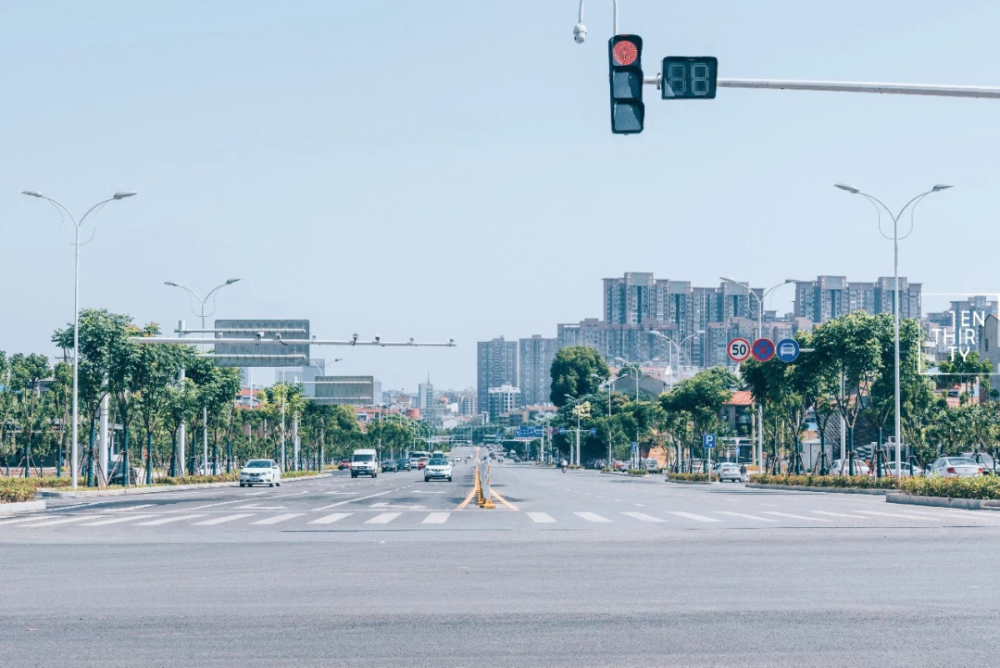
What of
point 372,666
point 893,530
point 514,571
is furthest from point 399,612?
point 893,530

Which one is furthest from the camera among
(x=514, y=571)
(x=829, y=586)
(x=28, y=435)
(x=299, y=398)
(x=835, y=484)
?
(x=299, y=398)

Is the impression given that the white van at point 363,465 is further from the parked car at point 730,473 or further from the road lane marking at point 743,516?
the road lane marking at point 743,516

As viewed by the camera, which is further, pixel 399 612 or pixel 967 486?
pixel 967 486

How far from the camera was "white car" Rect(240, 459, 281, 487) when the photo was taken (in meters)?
65.5

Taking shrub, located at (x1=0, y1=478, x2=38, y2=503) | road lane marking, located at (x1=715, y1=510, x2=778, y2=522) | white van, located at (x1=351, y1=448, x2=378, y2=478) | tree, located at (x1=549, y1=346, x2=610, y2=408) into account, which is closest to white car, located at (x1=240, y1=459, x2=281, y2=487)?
white van, located at (x1=351, y1=448, x2=378, y2=478)

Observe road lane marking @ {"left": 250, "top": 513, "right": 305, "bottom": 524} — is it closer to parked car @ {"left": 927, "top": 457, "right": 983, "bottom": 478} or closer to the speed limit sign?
parked car @ {"left": 927, "top": 457, "right": 983, "bottom": 478}

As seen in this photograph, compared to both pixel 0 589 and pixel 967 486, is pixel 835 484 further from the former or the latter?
pixel 0 589

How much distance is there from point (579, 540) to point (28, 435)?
60321mm

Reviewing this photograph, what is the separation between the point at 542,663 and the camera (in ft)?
29.2

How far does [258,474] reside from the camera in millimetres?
65688

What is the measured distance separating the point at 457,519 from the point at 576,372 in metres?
153

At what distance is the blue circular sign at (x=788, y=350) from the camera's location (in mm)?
51469

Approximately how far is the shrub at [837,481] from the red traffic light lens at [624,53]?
1288 inches

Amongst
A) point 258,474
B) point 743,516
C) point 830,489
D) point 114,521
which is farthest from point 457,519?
point 258,474
